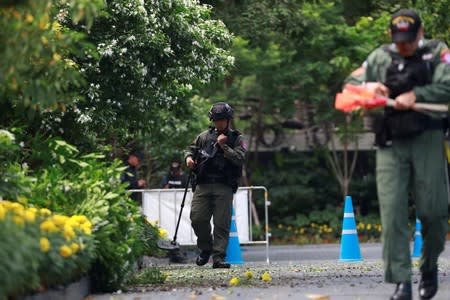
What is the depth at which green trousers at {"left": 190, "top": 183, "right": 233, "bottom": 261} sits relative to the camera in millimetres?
14516

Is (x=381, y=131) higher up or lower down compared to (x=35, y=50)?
lower down

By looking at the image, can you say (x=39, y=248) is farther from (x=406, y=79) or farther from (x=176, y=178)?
(x=176, y=178)

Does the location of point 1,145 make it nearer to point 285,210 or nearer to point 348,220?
point 348,220

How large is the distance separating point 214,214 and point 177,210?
4847mm

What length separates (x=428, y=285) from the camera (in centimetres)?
897

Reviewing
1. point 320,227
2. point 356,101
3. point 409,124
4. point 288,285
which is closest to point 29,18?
point 356,101

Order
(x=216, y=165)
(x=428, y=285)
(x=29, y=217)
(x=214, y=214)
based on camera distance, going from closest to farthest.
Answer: (x=29, y=217) → (x=428, y=285) → (x=216, y=165) → (x=214, y=214)

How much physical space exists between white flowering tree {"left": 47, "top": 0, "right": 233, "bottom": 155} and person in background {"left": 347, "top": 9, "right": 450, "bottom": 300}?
564 cm

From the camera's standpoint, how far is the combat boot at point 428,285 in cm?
893

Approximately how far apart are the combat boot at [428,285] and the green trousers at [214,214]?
5633mm

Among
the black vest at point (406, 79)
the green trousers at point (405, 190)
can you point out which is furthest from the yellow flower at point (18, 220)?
the black vest at point (406, 79)

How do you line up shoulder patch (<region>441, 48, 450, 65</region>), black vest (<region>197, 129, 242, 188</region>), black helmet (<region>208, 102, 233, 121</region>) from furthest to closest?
black vest (<region>197, 129, 242, 188</region>) → black helmet (<region>208, 102, 233, 121</region>) → shoulder patch (<region>441, 48, 450, 65</region>)

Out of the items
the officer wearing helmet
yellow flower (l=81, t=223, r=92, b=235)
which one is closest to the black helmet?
the officer wearing helmet

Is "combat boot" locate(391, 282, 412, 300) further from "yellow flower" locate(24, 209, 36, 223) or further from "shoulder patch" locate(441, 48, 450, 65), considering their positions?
"yellow flower" locate(24, 209, 36, 223)
